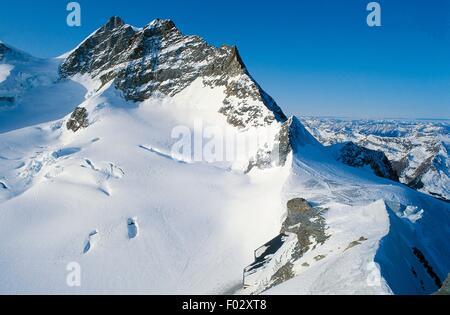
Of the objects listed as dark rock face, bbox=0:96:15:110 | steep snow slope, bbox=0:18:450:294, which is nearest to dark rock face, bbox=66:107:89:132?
steep snow slope, bbox=0:18:450:294


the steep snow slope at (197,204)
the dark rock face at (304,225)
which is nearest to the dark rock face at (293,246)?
the dark rock face at (304,225)

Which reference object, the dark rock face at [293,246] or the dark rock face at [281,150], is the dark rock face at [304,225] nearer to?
the dark rock face at [293,246]

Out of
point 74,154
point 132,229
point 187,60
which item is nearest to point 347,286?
point 132,229

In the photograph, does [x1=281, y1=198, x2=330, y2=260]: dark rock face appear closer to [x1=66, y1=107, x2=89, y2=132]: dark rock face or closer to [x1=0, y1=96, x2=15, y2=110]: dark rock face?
[x1=66, y1=107, x2=89, y2=132]: dark rock face

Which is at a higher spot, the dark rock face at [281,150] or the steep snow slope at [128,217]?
the dark rock face at [281,150]

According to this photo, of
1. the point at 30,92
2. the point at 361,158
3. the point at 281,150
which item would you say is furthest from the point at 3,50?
the point at 361,158

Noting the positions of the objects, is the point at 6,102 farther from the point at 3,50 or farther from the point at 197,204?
the point at 197,204
